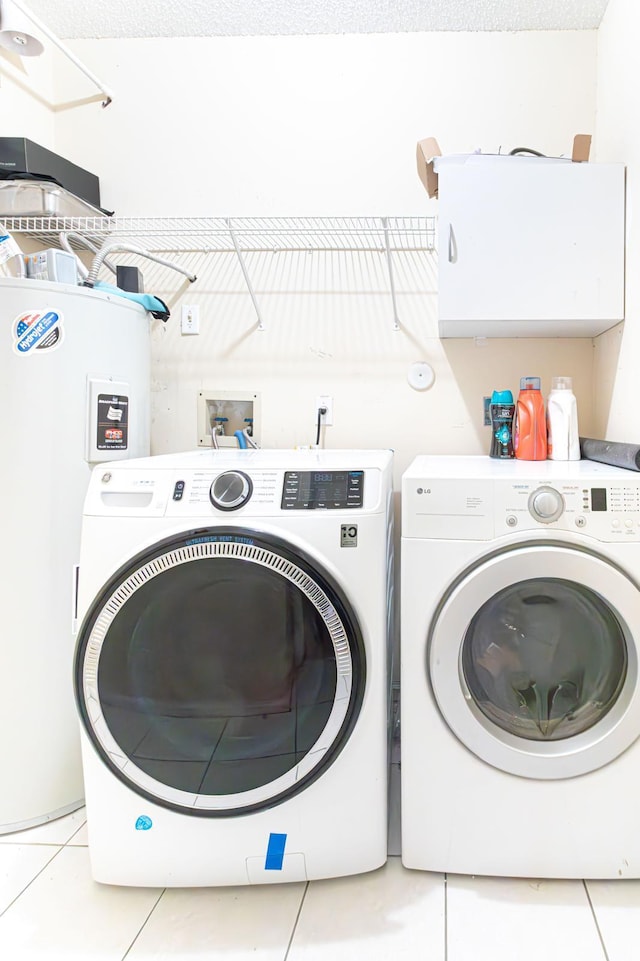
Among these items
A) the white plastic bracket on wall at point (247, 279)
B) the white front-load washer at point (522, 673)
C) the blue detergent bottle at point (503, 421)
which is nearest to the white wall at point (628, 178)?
the blue detergent bottle at point (503, 421)

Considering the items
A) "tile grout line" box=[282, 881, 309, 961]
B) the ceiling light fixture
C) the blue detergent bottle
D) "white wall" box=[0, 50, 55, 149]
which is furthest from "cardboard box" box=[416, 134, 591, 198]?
"tile grout line" box=[282, 881, 309, 961]

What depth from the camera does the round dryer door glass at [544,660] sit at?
128 cm

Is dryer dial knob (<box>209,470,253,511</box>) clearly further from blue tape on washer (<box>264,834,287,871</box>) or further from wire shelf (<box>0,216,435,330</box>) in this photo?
wire shelf (<box>0,216,435,330</box>)

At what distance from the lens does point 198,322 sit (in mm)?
2051

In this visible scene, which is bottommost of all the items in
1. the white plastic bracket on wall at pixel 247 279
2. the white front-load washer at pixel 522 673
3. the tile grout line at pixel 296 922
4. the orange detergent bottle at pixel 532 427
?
the tile grout line at pixel 296 922

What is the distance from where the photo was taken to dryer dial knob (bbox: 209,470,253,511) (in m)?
1.20

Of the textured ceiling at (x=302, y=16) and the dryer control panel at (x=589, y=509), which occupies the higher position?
the textured ceiling at (x=302, y=16)

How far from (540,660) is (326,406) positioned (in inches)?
44.0

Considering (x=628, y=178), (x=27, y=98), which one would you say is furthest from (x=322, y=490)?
(x=27, y=98)

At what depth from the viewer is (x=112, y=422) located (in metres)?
1.60

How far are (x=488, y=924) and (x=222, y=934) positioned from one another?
569 millimetres

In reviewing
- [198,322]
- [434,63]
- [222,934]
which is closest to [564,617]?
[222,934]

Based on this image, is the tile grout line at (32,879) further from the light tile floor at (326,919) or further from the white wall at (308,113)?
the white wall at (308,113)

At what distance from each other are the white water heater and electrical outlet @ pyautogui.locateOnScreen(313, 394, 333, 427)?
78 cm
